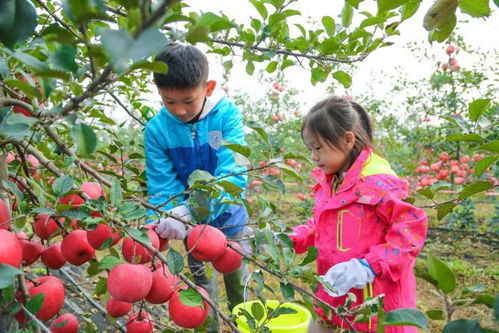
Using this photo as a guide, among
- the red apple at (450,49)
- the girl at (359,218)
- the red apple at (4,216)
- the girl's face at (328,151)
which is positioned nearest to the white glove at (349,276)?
the girl at (359,218)

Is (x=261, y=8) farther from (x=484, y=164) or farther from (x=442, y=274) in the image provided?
(x=442, y=274)

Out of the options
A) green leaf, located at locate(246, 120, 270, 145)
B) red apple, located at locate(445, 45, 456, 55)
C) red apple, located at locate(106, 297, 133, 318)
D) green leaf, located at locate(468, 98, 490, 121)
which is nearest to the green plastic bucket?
red apple, located at locate(106, 297, 133, 318)

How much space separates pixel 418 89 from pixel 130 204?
507 cm

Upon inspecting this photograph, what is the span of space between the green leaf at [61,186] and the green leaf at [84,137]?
1.09 ft

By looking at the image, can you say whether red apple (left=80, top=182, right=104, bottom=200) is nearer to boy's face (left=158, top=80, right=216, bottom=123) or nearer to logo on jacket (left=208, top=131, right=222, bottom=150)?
boy's face (left=158, top=80, right=216, bottom=123)

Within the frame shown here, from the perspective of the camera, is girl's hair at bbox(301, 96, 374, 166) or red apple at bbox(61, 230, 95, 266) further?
girl's hair at bbox(301, 96, 374, 166)

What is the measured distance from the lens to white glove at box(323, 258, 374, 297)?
134cm

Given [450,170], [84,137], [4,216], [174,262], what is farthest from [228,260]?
[450,170]

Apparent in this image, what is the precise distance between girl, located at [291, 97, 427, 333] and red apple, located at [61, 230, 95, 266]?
723 mm

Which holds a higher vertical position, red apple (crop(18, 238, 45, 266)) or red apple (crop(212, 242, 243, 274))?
red apple (crop(18, 238, 45, 266))

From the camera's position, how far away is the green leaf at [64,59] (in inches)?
17.0

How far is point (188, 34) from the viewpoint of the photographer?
0.40 metres

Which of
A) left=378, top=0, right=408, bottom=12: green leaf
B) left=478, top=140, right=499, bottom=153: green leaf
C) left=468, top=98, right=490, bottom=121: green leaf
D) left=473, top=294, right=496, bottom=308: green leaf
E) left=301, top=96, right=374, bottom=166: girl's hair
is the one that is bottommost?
left=301, top=96, right=374, bottom=166: girl's hair

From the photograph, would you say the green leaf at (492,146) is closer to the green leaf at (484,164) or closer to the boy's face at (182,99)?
the green leaf at (484,164)
